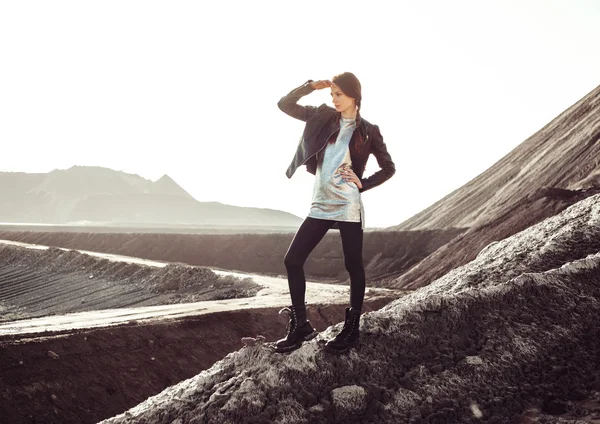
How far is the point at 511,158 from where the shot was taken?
4531 cm

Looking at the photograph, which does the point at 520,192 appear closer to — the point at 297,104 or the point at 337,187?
the point at 297,104

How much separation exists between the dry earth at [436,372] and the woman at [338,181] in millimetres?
269

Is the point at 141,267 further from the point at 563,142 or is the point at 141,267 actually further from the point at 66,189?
the point at 66,189

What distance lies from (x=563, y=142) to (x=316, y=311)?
29.3m

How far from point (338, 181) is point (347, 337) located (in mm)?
1172

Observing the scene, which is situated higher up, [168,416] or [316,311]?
[168,416]

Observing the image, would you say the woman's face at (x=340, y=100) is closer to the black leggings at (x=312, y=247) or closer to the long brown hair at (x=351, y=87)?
the long brown hair at (x=351, y=87)

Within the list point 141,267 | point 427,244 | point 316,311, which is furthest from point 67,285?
point 427,244

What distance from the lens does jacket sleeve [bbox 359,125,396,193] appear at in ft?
13.9

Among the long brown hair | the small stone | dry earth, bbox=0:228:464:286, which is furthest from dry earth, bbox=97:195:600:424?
dry earth, bbox=0:228:464:286

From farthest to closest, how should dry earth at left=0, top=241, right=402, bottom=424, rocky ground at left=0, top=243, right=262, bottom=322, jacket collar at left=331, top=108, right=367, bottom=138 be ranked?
1. rocky ground at left=0, top=243, right=262, bottom=322
2. dry earth at left=0, top=241, right=402, bottom=424
3. jacket collar at left=331, top=108, right=367, bottom=138

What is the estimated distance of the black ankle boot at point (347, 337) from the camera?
4164 mm

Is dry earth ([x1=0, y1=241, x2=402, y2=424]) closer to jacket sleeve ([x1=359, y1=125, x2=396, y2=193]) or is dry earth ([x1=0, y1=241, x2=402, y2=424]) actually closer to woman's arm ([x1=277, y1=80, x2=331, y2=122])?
woman's arm ([x1=277, y1=80, x2=331, y2=122])

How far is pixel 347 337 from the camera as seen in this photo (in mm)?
4211
